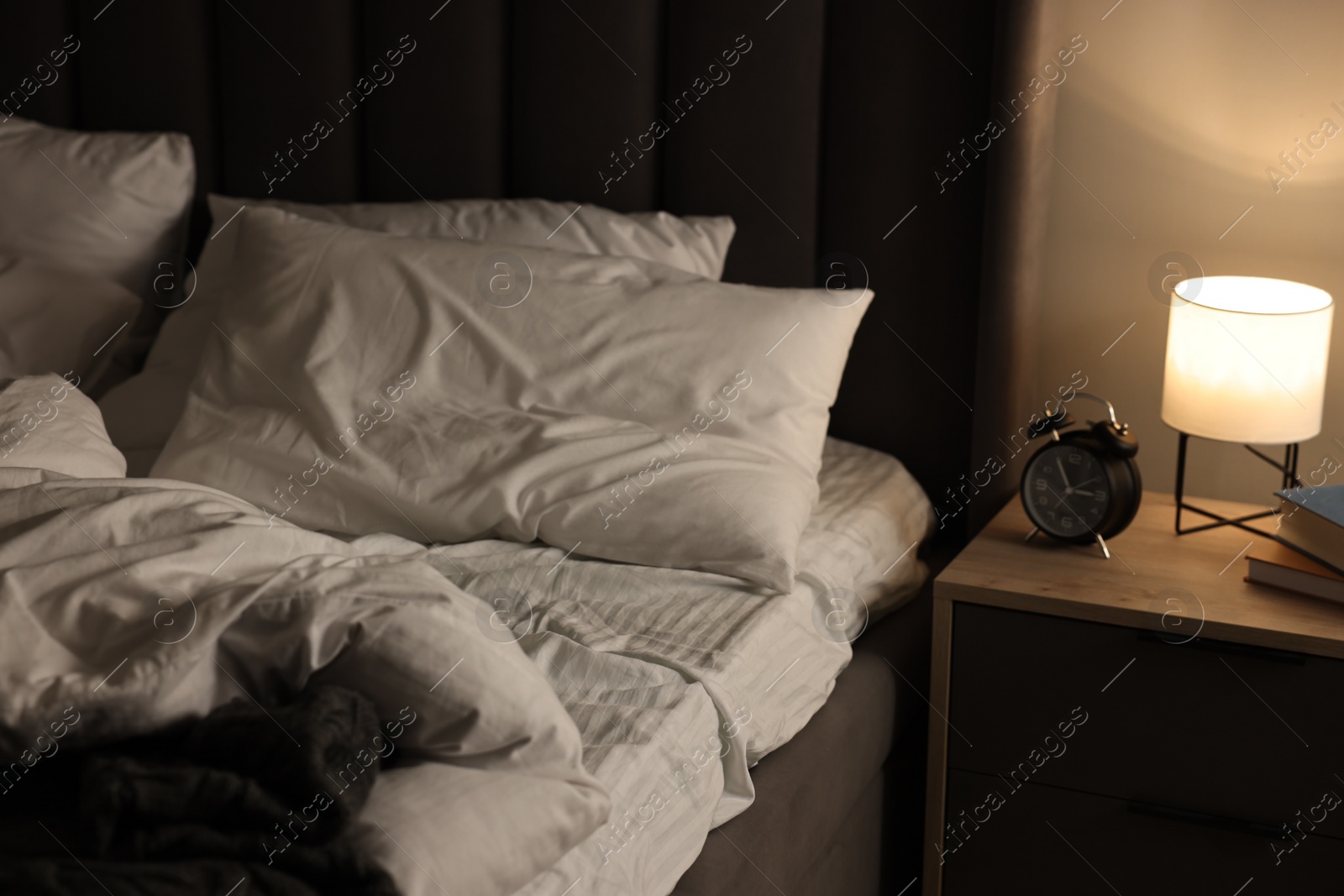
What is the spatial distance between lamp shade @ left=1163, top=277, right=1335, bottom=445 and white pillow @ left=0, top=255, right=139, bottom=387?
159 cm

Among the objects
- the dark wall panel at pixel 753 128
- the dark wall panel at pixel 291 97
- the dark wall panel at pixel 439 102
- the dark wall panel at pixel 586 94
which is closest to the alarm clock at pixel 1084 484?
the dark wall panel at pixel 753 128

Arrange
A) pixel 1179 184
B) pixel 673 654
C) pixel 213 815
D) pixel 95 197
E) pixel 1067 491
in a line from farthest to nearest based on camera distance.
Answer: pixel 95 197
pixel 1179 184
pixel 1067 491
pixel 673 654
pixel 213 815

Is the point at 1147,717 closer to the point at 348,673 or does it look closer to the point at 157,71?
the point at 348,673

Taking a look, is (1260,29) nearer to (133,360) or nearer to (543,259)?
(543,259)

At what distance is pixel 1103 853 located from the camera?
4.56 ft

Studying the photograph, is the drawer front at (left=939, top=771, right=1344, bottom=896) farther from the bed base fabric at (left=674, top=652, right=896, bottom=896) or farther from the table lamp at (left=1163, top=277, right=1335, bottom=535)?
the table lamp at (left=1163, top=277, right=1335, bottom=535)

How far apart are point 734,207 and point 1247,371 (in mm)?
755

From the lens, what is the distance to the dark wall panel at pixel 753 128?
5.49 feet

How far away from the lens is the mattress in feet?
3.13

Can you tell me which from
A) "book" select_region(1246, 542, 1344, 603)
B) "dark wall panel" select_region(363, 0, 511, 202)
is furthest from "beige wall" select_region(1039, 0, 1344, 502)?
"dark wall panel" select_region(363, 0, 511, 202)

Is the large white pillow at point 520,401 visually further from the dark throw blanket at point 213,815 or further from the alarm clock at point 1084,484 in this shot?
the dark throw blanket at point 213,815

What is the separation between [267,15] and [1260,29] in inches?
61.5

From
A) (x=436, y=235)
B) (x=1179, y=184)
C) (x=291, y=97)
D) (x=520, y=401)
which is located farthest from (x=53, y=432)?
(x=1179, y=184)

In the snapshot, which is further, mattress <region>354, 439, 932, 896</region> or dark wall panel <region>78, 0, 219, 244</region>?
dark wall panel <region>78, 0, 219, 244</region>
